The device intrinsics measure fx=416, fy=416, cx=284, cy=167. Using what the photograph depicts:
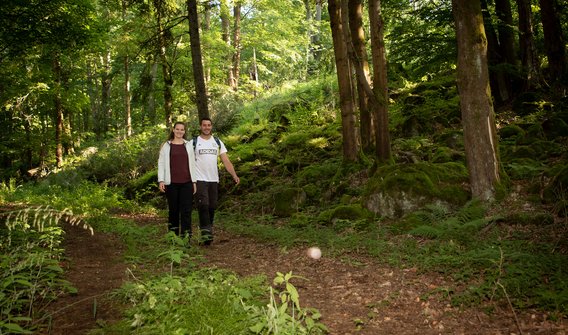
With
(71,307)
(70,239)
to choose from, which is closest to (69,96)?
(70,239)

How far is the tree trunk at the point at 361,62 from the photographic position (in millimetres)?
10125

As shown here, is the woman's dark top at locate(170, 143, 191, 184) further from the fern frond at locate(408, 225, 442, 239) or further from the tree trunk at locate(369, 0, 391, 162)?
the tree trunk at locate(369, 0, 391, 162)

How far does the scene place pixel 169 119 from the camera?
653 inches

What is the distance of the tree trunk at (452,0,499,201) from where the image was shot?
6.91 m

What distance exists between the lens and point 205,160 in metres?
7.09

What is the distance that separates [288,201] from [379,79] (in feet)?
11.7

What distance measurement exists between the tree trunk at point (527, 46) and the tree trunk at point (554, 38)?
40cm

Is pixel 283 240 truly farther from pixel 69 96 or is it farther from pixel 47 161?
pixel 47 161

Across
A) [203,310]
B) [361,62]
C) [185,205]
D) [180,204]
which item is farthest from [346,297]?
[361,62]

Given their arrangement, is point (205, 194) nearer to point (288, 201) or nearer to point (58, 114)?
point (288, 201)

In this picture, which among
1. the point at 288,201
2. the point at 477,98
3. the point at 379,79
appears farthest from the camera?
the point at 288,201

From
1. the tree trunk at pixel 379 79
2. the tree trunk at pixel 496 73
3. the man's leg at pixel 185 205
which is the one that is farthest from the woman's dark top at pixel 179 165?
the tree trunk at pixel 496 73

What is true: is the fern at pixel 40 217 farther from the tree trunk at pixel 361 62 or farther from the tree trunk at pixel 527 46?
the tree trunk at pixel 527 46

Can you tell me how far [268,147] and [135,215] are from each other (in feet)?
17.0
